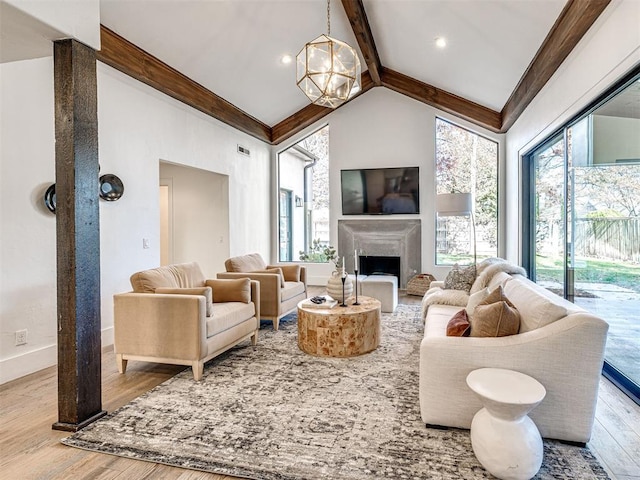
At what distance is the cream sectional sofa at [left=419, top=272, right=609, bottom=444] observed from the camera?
2.08 m

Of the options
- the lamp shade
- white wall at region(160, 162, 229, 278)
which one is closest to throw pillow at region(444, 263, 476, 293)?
the lamp shade

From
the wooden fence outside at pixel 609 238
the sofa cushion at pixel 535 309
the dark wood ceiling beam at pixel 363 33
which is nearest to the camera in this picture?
the sofa cushion at pixel 535 309

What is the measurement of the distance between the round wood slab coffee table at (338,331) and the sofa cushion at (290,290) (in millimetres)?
1082

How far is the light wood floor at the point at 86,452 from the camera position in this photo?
1917 millimetres

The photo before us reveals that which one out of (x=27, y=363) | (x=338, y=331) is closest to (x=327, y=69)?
(x=338, y=331)

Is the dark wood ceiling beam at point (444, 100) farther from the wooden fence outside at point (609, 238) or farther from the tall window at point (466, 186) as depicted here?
the wooden fence outside at point (609, 238)

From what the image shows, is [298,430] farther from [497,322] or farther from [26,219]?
[26,219]

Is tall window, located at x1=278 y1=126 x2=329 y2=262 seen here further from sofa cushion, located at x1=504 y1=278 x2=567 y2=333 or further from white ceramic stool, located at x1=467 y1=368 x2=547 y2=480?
white ceramic stool, located at x1=467 y1=368 x2=547 y2=480

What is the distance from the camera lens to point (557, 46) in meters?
3.73

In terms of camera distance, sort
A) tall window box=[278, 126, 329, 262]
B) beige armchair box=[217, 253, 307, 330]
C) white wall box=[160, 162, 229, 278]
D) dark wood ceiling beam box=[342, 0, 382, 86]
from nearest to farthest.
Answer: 1. beige armchair box=[217, 253, 307, 330]
2. dark wood ceiling beam box=[342, 0, 382, 86]
3. white wall box=[160, 162, 229, 278]
4. tall window box=[278, 126, 329, 262]

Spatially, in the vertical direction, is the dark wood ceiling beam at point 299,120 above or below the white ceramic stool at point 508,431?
above

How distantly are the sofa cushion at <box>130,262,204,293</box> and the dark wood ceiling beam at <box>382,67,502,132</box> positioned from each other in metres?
5.18

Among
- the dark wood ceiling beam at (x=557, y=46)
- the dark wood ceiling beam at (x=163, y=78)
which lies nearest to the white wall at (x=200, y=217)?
the dark wood ceiling beam at (x=163, y=78)

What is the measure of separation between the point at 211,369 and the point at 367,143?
581 centimetres
